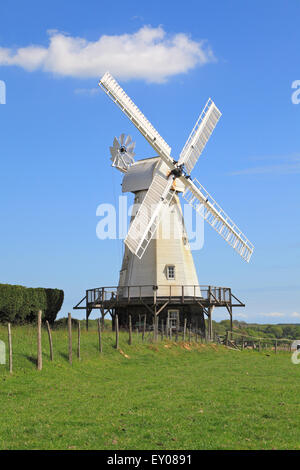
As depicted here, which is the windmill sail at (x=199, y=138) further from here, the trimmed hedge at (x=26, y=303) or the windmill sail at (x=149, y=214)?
the trimmed hedge at (x=26, y=303)

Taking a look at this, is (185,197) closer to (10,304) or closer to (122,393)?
(10,304)

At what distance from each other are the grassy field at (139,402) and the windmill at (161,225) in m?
12.1

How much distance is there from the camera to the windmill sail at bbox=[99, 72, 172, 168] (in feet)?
138

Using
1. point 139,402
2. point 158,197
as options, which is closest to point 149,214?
point 158,197

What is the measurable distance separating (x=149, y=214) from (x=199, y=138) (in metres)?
7.59

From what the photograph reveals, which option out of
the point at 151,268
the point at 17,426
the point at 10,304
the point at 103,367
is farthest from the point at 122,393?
Answer: the point at 151,268

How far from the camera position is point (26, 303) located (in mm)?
42156

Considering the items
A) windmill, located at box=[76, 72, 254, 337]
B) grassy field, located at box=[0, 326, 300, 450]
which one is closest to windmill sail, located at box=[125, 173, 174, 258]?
windmill, located at box=[76, 72, 254, 337]

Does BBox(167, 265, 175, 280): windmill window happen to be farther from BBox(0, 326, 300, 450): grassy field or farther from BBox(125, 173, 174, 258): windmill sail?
BBox(0, 326, 300, 450): grassy field

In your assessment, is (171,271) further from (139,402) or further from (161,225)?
(139,402)

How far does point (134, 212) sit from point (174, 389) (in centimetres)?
2582

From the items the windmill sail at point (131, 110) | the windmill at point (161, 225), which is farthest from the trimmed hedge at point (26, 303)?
the windmill sail at point (131, 110)

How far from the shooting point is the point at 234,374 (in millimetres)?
26812

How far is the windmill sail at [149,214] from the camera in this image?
41.6 meters
